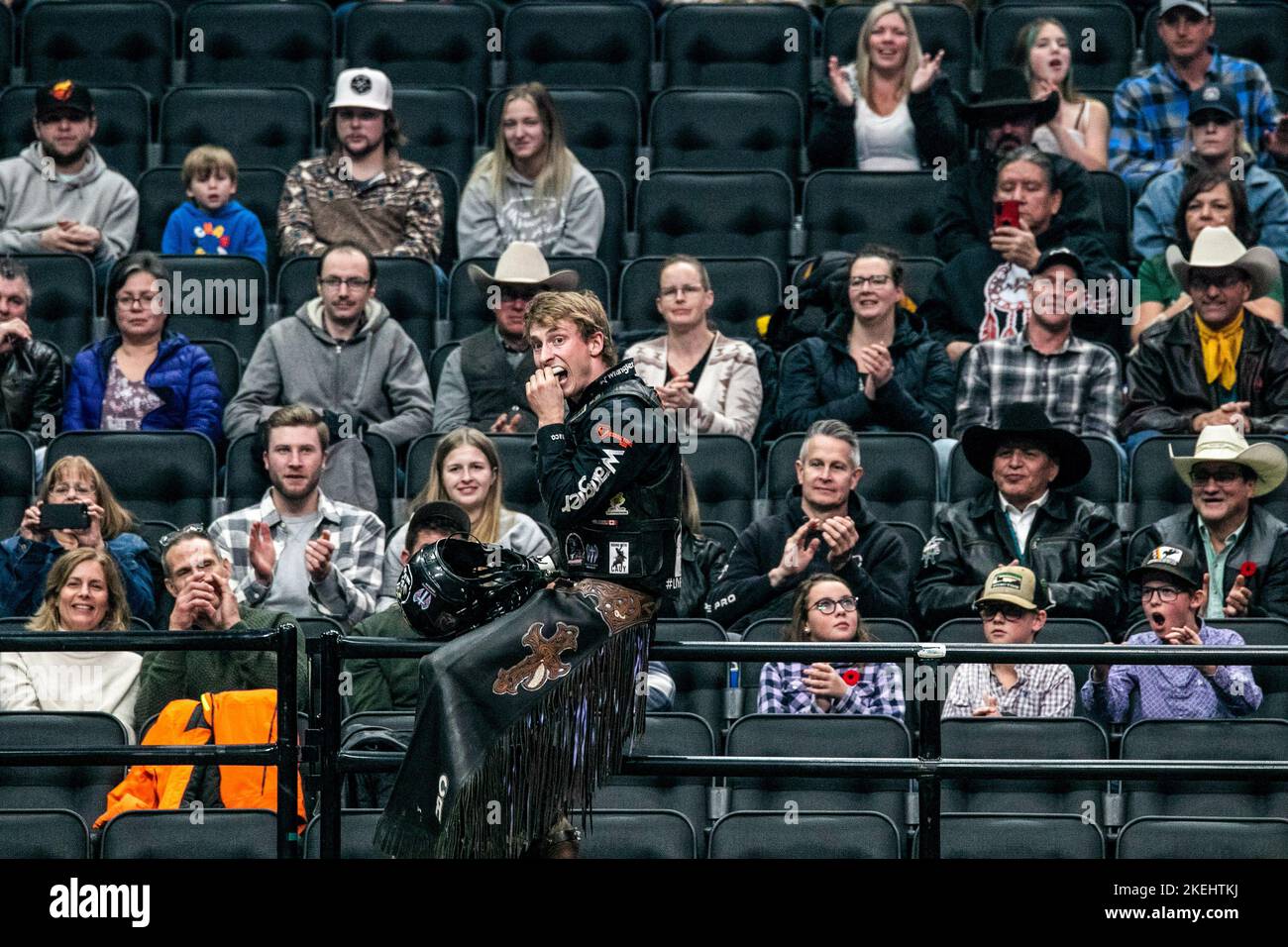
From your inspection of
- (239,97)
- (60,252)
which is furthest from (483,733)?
(239,97)

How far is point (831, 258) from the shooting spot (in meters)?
9.77

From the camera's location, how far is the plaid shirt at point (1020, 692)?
7.65 meters

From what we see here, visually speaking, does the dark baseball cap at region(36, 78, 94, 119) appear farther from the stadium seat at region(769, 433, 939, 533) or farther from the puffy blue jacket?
the stadium seat at region(769, 433, 939, 533)

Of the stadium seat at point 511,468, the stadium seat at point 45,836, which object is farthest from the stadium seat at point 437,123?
the stadium seat at point 45,836

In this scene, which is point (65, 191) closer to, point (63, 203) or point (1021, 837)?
point (63, 203)

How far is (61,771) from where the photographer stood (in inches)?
281

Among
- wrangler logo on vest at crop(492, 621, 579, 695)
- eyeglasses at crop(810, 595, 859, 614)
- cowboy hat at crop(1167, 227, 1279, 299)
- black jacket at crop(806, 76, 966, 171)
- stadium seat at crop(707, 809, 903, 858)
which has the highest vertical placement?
black jacket at crop(806, 76, 966, 171)

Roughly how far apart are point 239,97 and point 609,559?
6.24 m

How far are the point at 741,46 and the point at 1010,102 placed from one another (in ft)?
5.68

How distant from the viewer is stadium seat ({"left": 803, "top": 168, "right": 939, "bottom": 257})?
1060cm

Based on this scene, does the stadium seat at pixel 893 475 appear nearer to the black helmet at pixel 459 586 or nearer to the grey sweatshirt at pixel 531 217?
the grey sweatshirt at pixel 531 217

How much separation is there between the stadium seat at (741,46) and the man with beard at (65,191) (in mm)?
2970

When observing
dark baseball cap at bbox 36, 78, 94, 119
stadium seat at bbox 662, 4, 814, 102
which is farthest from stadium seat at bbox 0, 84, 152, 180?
stadium seat at bbox 662, 4, 814, 102

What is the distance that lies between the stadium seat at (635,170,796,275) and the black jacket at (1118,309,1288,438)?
1.98 metres
